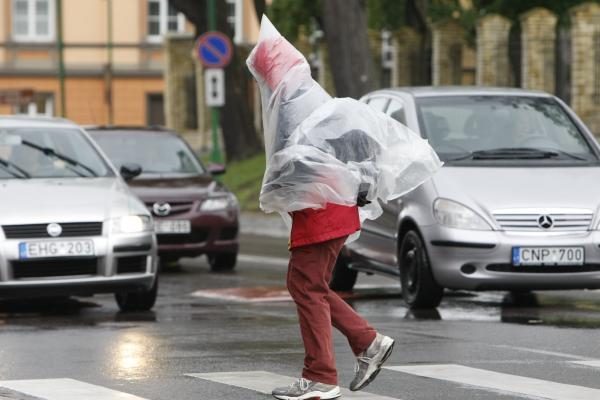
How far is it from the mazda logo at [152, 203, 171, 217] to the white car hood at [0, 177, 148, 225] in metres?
4.59

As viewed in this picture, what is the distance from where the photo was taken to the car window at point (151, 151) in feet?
67.1

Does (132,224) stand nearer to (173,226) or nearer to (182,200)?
(173,226)

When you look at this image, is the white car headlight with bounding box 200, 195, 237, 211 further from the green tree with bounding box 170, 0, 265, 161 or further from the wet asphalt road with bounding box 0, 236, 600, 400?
the green tree with bounding box 170, 0, 265, 161

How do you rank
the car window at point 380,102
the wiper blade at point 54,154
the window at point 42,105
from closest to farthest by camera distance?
the wiper blade at point 54,154
the car window at point 380,102
the window at point 42,105

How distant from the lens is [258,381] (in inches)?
372

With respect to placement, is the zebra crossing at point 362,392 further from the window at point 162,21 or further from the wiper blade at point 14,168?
the window at point 162,21

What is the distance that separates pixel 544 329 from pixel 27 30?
6113cm

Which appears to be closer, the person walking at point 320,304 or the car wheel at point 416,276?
the person walking at point 320,304

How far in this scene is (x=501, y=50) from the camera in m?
37.8

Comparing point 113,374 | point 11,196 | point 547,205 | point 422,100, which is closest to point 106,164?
point 11,196

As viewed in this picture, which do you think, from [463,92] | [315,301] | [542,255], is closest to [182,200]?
[463,92]

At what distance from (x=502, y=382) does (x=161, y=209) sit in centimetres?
1025

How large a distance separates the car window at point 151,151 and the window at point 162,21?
170ft

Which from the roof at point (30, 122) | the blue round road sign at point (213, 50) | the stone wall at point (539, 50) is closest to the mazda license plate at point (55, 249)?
the roof at point (30, 122)
